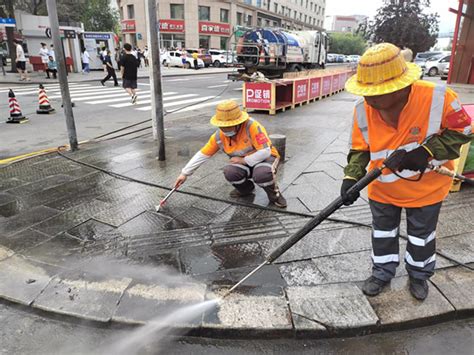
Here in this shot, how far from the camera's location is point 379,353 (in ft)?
6.64

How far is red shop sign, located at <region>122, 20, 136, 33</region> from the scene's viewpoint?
4381 cm

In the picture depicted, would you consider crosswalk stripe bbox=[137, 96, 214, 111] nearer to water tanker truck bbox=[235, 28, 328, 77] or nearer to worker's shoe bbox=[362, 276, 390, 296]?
water tanker truck bbox=[235, 28, 328, 77]

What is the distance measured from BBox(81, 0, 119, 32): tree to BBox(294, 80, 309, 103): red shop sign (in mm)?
31964

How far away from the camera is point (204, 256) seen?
291 centimetres

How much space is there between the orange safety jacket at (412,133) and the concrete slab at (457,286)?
0.72 m

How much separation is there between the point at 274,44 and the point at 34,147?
12.0 m

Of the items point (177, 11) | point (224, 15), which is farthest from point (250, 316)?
point (224, 15)

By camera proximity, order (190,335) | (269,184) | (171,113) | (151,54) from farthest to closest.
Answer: (171,113) < (151,54) < (269,184) < (190,335)

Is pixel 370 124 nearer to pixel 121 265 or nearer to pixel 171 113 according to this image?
pixel 121 265

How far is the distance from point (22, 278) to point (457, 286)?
317 centimetres

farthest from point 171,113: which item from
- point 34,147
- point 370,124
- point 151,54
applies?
point 370,124

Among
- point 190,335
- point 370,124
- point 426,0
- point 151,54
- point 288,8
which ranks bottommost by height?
point 190,335

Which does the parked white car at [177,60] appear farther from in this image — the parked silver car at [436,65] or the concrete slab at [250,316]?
the concrete slab at [250,316]

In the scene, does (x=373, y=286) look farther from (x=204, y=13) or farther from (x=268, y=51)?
(x=204, y=13)
